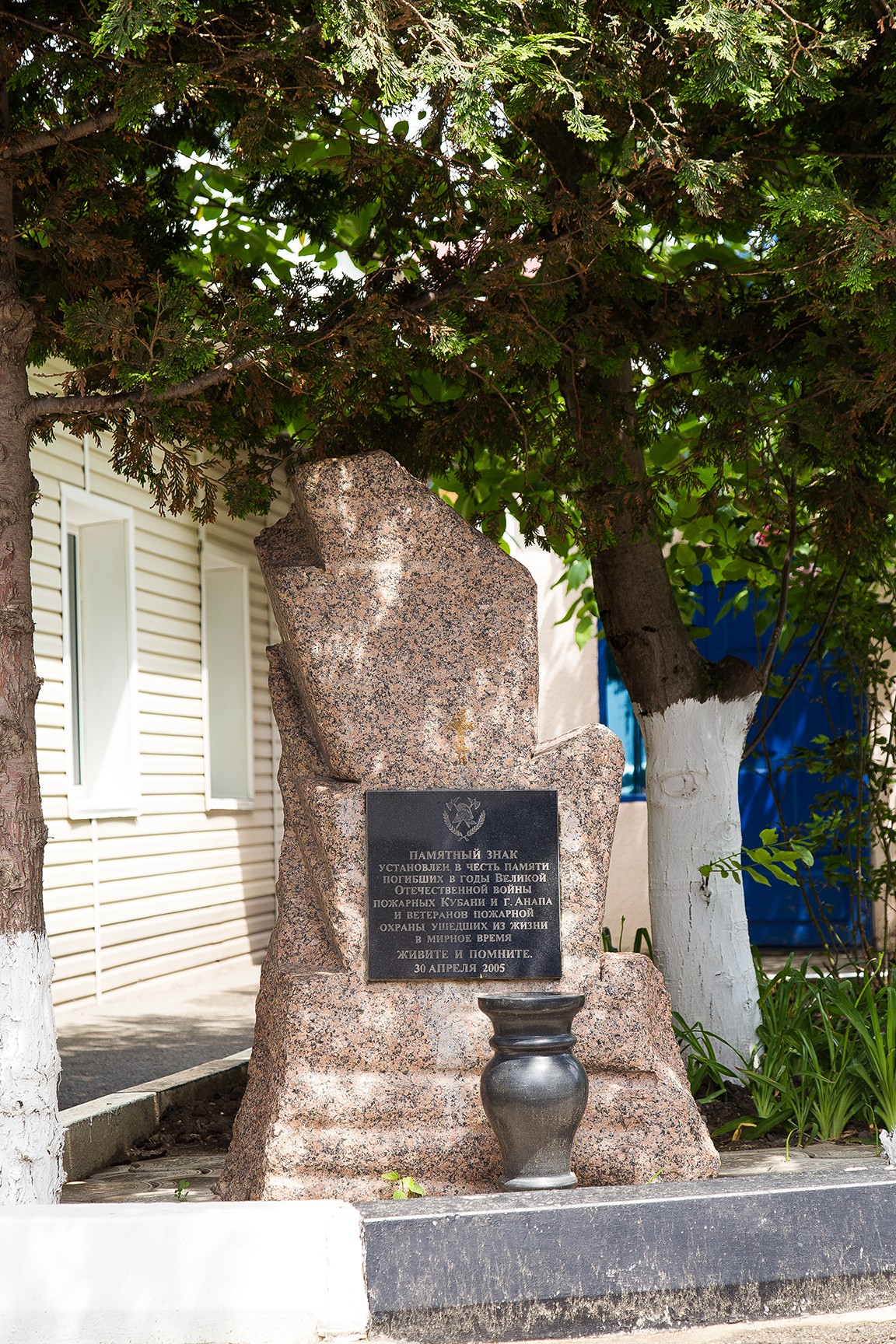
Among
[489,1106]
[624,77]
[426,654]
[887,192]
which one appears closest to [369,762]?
[426,654]

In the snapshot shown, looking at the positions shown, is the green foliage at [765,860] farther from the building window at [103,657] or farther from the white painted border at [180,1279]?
the building window at [103,657]

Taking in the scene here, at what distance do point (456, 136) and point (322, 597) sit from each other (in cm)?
140

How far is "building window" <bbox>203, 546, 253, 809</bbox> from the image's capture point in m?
11.3

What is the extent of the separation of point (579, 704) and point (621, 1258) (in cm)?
748

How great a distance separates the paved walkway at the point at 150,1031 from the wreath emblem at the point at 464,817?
8.42 feet

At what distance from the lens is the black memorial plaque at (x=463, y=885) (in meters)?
3.92

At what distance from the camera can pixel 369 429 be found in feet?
16.9

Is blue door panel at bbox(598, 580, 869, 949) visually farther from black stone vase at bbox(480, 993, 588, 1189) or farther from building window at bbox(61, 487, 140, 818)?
black stone vase at bbox(480, 993, 588, 1189)

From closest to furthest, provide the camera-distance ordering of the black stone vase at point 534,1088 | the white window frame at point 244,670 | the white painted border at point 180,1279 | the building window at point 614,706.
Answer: the white painted border at point 180,1279, the black stone vase at point 534,1088, the building window at point 614,706, the white window frame at point 244,670

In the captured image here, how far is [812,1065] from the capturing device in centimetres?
461

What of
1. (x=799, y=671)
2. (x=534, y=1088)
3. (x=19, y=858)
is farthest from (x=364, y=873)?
(x=799, y=671)

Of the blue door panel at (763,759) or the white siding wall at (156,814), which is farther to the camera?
the blue door panel at (763,759)

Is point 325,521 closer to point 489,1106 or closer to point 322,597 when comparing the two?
point 322,597

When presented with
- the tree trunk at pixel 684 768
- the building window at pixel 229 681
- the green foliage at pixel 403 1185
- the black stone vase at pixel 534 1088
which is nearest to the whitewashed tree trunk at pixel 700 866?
the tree trunk at pixel 684 768
